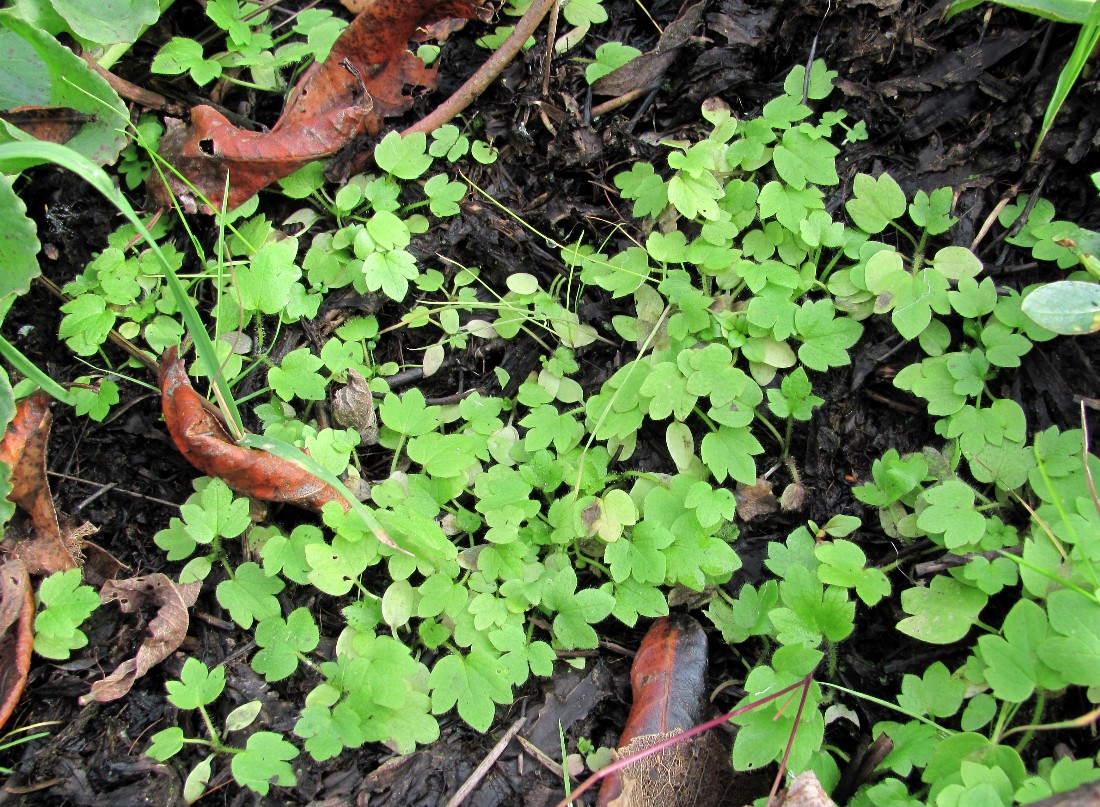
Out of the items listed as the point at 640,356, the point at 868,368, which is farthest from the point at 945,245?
the point at 640,356

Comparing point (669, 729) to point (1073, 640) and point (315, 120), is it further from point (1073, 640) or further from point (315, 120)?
point (315, 120)

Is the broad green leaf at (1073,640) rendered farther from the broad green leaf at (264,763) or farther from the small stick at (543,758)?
the broad green leaf at (264,763)

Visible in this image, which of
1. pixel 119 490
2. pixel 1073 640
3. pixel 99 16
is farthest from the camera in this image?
pixel 99 16

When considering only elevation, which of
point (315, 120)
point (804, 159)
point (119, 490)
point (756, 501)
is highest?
→ point (804, 159)

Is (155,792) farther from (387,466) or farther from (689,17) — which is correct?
(689,17)

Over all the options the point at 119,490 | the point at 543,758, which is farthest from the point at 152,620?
the point at 543,758

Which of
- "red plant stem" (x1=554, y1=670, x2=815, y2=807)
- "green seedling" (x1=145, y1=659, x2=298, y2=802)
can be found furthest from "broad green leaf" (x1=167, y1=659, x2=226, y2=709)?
"red plant stem" (x1=554, y1=670, x2=815, y2=807)
